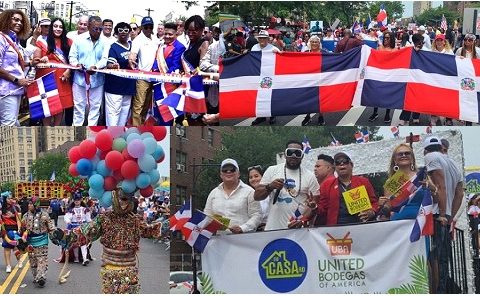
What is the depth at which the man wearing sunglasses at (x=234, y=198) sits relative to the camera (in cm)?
798

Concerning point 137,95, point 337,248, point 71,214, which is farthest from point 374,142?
point 71,214

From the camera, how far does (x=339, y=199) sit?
316 inches

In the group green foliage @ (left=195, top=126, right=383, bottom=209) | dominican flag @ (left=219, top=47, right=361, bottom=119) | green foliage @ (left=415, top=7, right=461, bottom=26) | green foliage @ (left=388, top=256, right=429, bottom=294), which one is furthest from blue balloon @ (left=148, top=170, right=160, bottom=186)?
green foliage @ (left=415, top=7, right=461, bottom=26)

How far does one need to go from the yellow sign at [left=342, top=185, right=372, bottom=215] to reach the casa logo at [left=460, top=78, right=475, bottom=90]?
147 cm

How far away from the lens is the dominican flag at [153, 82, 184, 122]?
8.26 meters

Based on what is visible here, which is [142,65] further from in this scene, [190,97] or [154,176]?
[154,176]

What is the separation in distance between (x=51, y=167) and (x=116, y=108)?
88cm

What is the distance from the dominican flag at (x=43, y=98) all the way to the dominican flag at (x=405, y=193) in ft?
11.3

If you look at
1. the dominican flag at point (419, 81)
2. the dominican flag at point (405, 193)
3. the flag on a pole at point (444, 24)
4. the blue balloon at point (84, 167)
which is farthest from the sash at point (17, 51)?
the flag on a pole at point (444, 24)

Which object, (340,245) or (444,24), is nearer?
(340,245)

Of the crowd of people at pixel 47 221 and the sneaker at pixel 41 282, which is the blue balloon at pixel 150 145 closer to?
the crowd of people at pixel 47 221

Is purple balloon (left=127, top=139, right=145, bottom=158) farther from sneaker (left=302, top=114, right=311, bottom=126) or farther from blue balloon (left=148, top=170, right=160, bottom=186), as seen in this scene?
sneaker (left=302, top=114, right=311, bottom=126)

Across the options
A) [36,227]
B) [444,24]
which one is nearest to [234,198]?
[36,227]

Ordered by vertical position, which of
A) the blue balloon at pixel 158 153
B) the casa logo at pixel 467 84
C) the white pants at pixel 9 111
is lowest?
the blue balloon at pixel 158 153
